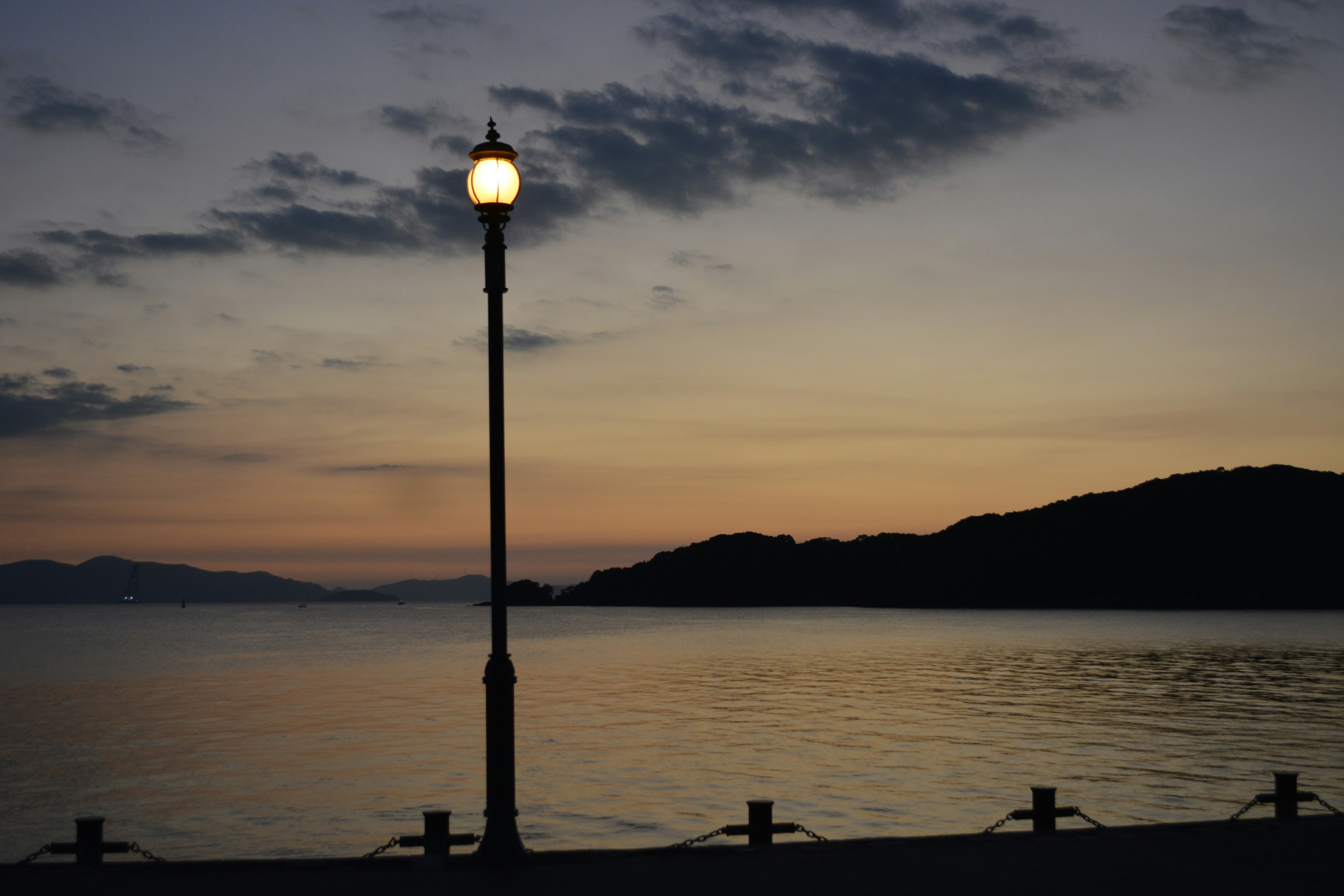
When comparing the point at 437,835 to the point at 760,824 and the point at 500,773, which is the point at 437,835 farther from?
the point at 760,824

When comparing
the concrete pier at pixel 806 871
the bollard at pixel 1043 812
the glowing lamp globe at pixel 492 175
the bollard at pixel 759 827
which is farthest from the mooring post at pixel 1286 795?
the glowing lamp globe at pixel 492 175

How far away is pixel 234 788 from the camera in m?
28.8

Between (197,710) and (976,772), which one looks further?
(197,710)

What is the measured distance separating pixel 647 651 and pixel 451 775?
7618 cm

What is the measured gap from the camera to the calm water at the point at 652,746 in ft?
78.5

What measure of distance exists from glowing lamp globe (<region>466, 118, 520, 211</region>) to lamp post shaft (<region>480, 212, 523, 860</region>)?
0.90 feet

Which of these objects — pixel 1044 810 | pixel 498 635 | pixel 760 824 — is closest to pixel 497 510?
pixel 498 635

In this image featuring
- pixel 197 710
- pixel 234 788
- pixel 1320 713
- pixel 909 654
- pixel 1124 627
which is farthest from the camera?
pixel 1124 627

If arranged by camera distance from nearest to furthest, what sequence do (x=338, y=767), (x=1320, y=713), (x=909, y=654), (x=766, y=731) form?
(x=338, y=767)
(x=766, y=731)
(x=1320, y=713)
(x=909, y=654)

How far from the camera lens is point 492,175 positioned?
36.6 ft

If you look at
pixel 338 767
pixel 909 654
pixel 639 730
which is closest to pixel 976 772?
pixel 639 730

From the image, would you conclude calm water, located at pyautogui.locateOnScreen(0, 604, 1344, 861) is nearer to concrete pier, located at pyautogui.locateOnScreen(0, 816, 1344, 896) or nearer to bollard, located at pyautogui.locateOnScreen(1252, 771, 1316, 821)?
bollard, located at pyautogui.locateOnScreen(1252, 771, 1316, 821)

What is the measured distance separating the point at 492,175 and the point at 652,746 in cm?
2754

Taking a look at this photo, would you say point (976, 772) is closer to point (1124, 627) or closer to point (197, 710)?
point (197, 710)
